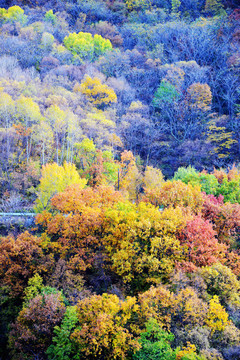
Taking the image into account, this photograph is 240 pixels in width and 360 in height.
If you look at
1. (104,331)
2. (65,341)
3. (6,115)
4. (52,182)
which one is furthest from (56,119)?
(104,331)

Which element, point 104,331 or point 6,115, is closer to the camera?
point 104,331

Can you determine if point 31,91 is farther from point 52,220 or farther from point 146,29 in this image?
point 146,29

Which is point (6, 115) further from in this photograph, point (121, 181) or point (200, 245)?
point (200, 245)

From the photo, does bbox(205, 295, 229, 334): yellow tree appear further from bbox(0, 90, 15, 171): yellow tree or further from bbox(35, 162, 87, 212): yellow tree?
bbox(0, 90, 15, 171): yellow tree

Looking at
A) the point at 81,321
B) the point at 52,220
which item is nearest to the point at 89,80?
the point at 52,220

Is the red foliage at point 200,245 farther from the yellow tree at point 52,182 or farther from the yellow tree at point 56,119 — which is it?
the yellow tree at point 56,119

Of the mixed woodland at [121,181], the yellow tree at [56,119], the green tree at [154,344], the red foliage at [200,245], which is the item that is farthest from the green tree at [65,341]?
the yellow tree at [56,119]

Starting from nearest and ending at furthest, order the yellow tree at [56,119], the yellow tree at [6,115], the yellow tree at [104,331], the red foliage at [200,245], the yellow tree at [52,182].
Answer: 1. the yellow tree at [104,331]
2. the red foliage at [200,245]
3. the yellow tree at [52,182]
4. the yellow tree at [6,115]
5. the yellow tree at [56,119]

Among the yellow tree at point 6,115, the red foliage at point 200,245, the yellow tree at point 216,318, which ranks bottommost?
the yellow tree at point 216,318

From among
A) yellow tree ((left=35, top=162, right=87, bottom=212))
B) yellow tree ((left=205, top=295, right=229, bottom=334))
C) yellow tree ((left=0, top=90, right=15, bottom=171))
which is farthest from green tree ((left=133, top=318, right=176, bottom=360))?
yellow tree ((left=0, top=90, right=15, bottom=171))
